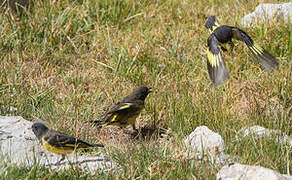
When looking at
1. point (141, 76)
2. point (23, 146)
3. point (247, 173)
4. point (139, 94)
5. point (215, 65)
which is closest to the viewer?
point (247, 173)

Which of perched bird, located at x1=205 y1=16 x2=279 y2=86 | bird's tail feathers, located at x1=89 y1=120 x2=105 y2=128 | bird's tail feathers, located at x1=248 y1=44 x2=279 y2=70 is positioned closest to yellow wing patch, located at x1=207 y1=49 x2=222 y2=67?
perched bird, located at x1=205 y1=16 x2=279 y2=86

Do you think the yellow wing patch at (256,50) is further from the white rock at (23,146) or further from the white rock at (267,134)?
the white rock at (23,146)

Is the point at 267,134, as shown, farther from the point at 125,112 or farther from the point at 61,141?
the point at 61,141

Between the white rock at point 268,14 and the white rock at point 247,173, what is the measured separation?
415cm

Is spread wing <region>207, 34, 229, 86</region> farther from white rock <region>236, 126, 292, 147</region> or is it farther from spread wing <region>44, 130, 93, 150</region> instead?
spread wing <region>44, 130, 93, 150</region>

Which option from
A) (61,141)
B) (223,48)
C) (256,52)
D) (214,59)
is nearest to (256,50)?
(256,52)

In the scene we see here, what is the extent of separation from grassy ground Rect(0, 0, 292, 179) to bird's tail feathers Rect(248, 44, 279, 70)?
0.22 meters

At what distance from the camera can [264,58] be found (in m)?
5.84

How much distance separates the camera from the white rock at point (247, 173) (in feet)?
11.4

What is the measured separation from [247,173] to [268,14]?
468 cm

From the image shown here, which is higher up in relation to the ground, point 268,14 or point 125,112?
point 268,14


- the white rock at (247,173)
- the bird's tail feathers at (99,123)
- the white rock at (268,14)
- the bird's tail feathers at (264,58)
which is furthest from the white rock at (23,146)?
the white rock at (268,14)

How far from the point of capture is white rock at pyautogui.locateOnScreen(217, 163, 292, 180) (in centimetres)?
347

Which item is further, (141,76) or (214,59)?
(141,76)
